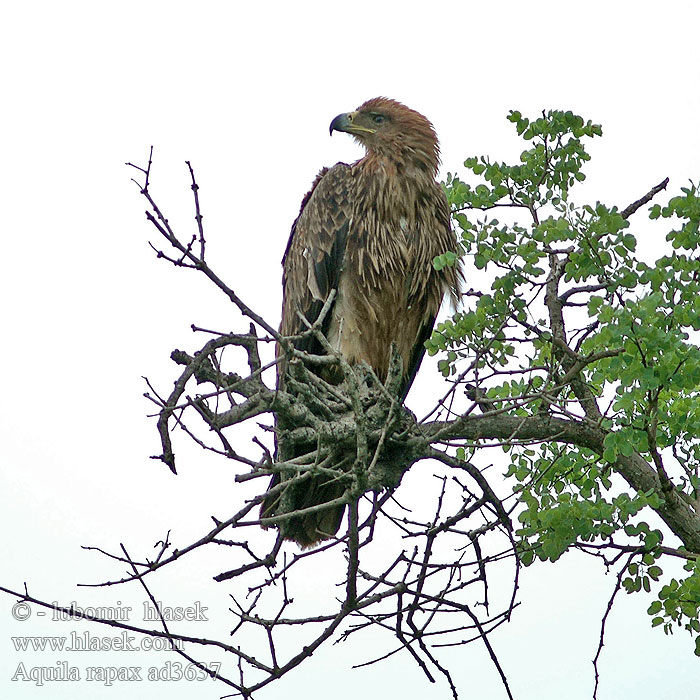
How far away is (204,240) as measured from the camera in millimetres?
3213

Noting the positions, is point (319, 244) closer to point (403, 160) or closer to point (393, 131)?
point (403, 160)

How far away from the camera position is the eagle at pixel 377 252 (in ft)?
17.5

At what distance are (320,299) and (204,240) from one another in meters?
2.16

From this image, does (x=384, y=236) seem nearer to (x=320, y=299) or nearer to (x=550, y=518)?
(x=320, y=299)

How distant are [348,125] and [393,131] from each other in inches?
11.5

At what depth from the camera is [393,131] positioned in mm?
5773

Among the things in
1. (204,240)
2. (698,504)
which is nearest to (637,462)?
(698,504)

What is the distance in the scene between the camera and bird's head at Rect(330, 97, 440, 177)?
566cm

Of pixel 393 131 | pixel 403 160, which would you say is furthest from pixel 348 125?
pixel 403 160

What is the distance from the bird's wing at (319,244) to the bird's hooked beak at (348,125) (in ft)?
0.97

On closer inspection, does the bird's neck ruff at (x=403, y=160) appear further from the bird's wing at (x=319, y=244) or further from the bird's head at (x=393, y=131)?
the bird's wing at (x=319, y=244)

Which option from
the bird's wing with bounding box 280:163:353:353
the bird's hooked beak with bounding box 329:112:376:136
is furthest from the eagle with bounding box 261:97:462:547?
the bird's hooked beak with bounding box 329:112:376:136

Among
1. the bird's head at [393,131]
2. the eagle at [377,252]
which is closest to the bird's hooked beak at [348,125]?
the bird's head at [393,131]

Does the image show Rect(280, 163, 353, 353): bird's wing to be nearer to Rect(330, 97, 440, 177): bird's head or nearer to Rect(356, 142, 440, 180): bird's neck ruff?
Rect(356, 142, 440, 180): bird's neck ruff
